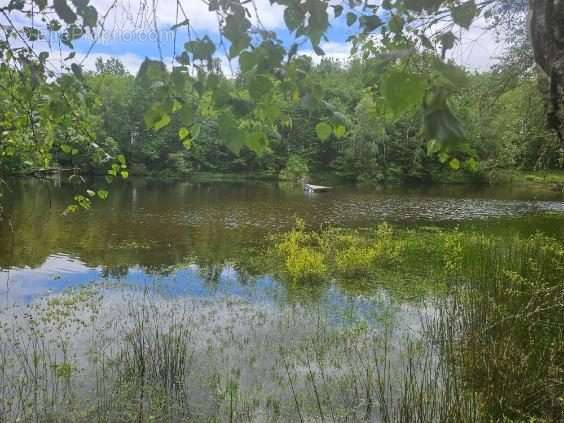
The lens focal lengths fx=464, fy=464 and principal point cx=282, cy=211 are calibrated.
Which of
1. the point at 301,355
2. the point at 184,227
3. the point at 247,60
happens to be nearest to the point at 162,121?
the point at 247,60

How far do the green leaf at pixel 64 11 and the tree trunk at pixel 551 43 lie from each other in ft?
5.43

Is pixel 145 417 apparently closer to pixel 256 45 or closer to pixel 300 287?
pixel 256 45

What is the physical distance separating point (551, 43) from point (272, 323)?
7823 millimetres

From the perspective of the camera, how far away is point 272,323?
8.86 metres

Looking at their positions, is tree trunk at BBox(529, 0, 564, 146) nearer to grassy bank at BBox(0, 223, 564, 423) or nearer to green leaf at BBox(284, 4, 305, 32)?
green leaf at BBox(284, 4, 305, 32)

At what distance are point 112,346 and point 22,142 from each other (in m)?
4.29

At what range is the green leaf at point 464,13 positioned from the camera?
108cm

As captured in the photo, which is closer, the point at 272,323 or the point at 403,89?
the point at 403,89

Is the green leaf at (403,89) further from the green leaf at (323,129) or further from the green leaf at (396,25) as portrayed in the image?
the green leaf at (323,129)

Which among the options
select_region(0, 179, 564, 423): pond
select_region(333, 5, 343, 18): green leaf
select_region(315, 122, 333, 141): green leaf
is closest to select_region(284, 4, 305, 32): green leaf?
select_region(333, 5, 343, 18): green leaf

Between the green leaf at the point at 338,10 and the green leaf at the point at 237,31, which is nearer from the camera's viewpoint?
the green leaf at the point at 237,31

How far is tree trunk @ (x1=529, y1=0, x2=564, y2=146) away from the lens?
158 centimetres

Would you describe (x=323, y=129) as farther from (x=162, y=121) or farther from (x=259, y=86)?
(x=162, y=121)

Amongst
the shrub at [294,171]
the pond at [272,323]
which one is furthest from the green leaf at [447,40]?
the shrub at [294,171]
